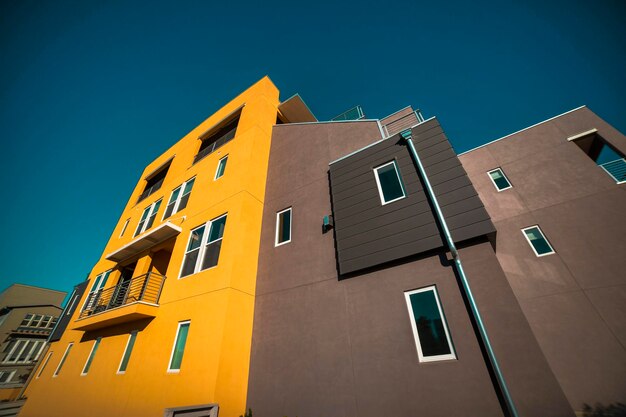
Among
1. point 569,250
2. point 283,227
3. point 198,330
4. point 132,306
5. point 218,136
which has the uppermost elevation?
point 218,136

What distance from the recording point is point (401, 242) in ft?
18.3

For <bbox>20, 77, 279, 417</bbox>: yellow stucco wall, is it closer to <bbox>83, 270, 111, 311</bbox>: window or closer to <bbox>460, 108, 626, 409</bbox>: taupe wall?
<bbox>83, 270, 111, 311</bbox>: window

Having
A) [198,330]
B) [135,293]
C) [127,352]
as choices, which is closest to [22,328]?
[135,293]

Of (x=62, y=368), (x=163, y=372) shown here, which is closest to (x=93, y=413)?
(x=163, y=372)

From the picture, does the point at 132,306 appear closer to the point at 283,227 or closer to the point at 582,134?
the point at 283,227

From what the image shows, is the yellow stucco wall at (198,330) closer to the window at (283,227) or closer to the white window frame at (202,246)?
the white window frame at (202,246)

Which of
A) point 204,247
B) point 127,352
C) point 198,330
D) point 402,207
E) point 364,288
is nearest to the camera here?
point 364,288

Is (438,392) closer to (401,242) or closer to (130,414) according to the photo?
(401,242)

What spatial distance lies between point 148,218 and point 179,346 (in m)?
10.1

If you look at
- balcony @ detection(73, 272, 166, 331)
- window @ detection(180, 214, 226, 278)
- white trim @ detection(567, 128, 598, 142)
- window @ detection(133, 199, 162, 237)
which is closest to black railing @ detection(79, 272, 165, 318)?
balcony @ detection(73, 272, 166, 331)

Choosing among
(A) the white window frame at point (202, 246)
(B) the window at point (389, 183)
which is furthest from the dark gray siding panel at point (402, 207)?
(A) the white window frame at point (202, 246)

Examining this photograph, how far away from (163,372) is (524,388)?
838 cm

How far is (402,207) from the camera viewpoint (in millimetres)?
6000

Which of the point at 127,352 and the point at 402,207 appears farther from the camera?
the point at 127,352
